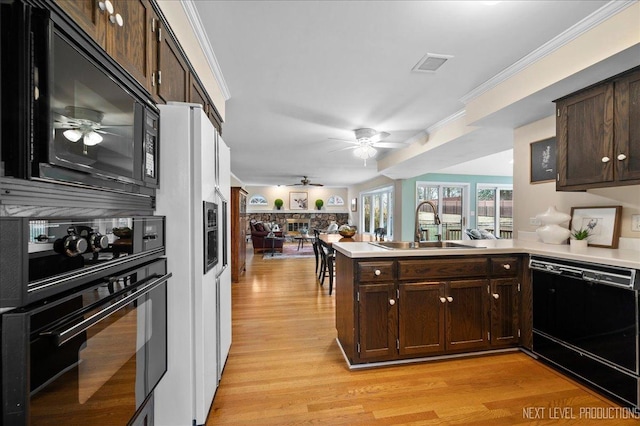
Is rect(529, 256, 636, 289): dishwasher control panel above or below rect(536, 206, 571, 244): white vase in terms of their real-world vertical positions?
below

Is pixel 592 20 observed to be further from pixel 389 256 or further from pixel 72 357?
pixel 72 357

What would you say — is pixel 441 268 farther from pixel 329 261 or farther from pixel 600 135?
pixel 329 261

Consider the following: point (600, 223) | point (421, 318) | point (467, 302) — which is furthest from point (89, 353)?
point (600, 223)

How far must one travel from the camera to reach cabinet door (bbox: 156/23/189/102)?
1.50 meters

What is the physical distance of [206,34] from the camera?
6.63ft

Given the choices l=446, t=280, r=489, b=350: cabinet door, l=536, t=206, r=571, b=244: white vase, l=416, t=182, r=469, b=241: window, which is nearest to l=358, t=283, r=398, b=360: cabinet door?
l=446, t=280, r=489, b=350: cabinet door

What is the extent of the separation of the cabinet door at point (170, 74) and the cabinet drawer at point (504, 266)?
2.65m

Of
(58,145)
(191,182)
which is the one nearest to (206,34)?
(191,182)

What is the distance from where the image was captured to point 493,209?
8242 millimetres

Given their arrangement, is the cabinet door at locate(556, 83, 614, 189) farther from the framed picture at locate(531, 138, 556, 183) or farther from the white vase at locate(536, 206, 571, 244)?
the framed picture at locate(531, 138, 556, 183)

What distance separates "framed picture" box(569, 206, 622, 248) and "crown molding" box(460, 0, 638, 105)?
1349 mm

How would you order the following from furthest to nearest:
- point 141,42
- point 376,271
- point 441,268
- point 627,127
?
point 441,268 → point 376,271 → point 627,127 → point 141,42

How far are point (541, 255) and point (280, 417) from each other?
7.41ft

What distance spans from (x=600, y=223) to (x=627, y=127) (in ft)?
2.78
